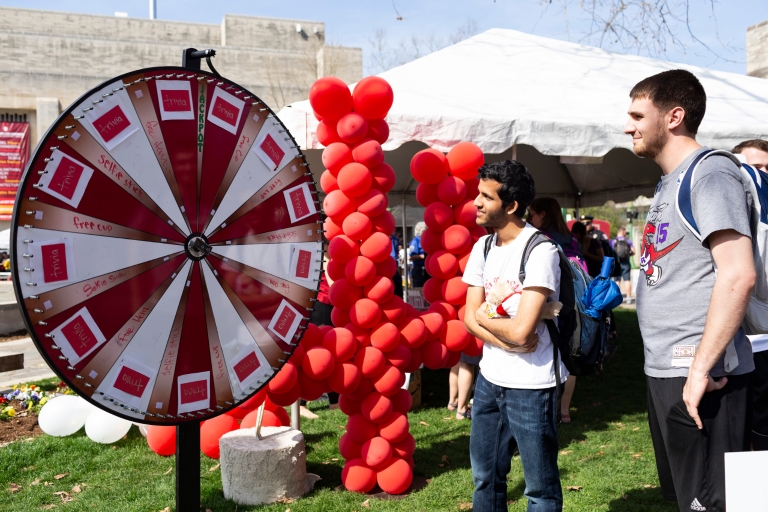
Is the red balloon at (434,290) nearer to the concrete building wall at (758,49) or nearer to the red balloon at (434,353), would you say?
the red balloon at (434,353)

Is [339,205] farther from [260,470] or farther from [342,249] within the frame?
[260,470]

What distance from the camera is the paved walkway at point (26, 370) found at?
7.84 m

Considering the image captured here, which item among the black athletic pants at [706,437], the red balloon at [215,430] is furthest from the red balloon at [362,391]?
the black athletic pants at [706,437]

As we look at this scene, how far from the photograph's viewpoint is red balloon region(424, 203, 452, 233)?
4281mm

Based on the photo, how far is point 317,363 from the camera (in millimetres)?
3764

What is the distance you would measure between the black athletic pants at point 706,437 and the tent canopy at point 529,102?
9.92 feet

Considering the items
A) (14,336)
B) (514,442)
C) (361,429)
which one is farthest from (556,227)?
(14,336)

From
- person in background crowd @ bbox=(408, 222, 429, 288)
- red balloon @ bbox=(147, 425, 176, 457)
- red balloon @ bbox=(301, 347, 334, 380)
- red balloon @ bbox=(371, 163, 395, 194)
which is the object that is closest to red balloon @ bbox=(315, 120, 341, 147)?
red balloon @ bbox=(371, 163, 395, 194)

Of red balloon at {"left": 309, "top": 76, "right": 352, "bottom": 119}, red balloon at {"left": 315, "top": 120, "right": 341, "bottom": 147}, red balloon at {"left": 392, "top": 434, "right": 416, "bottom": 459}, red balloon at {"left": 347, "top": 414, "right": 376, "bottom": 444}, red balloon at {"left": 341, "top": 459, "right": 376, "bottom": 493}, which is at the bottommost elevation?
red balloon at {"left": 341, "top": 459, "right": 376, "bottom": 493}

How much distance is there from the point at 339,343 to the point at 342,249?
550 mm

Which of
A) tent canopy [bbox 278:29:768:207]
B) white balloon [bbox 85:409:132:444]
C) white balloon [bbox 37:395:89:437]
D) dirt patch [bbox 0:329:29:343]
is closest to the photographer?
tent canopy [bbox 278:29:768:207]

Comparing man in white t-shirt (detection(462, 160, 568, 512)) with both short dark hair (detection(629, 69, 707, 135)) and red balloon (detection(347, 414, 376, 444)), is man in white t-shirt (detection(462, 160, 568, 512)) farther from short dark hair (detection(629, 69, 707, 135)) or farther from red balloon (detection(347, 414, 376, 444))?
red balloon (detection(347, 414, 376, 444))

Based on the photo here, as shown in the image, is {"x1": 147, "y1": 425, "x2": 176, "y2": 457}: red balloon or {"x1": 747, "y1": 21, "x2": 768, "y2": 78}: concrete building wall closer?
{"x1": 147, "y1": 425, "x2": 176, "y2": 457}: red balloon

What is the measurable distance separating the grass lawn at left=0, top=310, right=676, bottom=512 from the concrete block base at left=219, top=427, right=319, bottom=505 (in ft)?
0.29
